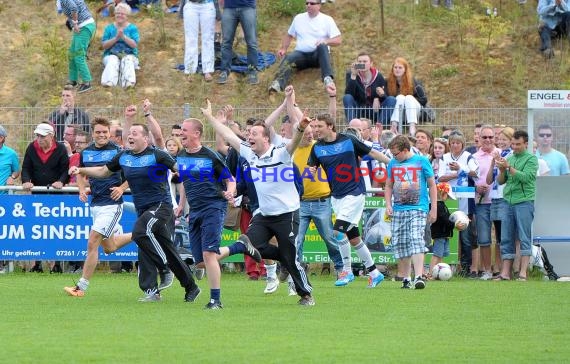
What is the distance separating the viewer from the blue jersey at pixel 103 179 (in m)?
15.7

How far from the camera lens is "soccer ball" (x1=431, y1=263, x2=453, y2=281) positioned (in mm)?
18578

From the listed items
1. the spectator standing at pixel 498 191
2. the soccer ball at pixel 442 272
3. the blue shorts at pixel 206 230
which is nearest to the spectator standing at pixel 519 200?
the spectator standing at pixel 498 191

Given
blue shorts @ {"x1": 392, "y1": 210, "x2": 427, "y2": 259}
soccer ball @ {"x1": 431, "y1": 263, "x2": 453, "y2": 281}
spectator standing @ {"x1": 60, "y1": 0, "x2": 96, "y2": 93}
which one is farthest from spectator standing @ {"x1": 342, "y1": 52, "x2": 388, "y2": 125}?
spectator standing @ {"x1": 60, "y1": 0, "x2": 96, "y2": 93}

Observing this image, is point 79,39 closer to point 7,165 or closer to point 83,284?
point 7,165

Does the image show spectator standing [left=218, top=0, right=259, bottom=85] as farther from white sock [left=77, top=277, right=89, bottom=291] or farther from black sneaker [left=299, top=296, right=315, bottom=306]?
black sneaker [left=299, top=296, right=315, bottom=306]

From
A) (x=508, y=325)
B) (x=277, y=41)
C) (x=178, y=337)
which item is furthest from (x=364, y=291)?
(x=277, y=41)

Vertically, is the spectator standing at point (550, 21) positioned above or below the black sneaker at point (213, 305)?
above

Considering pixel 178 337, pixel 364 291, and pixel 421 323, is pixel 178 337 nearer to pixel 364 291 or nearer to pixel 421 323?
pixel 421 323

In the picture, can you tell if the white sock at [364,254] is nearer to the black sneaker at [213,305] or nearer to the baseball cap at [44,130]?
the black sneaker at [213,305]

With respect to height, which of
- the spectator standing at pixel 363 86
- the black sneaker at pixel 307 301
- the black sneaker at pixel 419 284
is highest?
the spectator standing at pixel 363 86

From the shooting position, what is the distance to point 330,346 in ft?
32.9

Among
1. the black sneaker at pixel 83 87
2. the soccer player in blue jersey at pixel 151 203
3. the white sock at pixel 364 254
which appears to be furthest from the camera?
the black sneaker at pixel 83 87

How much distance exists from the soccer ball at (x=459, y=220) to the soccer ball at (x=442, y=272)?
633 mm

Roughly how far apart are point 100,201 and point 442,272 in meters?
5.75
